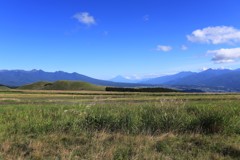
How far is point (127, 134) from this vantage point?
474 inches

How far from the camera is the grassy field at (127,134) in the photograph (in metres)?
9.60

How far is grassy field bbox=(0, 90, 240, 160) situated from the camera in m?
9.60

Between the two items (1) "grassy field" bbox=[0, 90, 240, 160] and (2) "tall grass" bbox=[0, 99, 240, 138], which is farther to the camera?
(2) "tall grass" bbox=[0, 99, 240, 138]

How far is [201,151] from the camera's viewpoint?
9.88 meters

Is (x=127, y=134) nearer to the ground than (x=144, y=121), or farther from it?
nearer to the ground

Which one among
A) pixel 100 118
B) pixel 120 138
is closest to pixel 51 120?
pixel 100 118

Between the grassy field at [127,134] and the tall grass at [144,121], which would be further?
the tall grass at [144,121]

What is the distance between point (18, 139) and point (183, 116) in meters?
5.88

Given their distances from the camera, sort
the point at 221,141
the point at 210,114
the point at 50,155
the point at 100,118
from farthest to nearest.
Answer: the point at 100,118, the point at 210,114, the point at 221,141, the point at 50,155

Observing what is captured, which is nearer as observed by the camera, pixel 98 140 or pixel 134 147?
pixel 134 147

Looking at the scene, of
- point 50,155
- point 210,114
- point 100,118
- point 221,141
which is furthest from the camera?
point 100,118

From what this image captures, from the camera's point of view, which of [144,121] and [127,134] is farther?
[144,121]

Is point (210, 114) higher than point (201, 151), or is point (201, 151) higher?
point (210, 114)

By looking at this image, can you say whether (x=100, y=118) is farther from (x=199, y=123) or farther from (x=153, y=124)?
(x=199, y=123)
